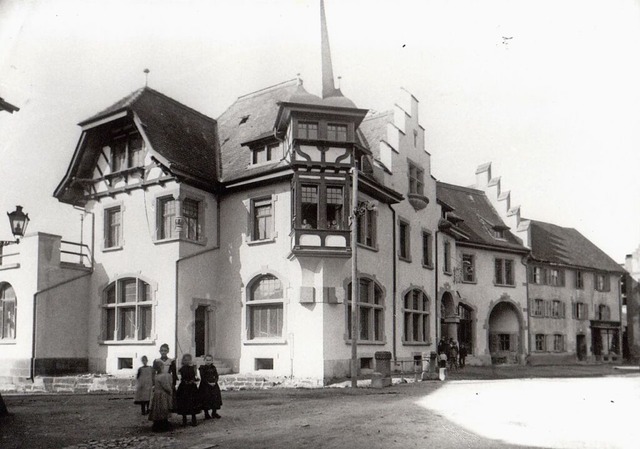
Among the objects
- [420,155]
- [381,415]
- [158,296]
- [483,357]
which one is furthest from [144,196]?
[483,357]

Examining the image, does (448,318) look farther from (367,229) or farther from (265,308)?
(265,308)

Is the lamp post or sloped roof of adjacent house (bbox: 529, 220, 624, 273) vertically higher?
sloped roof of adjacent house (bbox: 529, 220, 624, 273)

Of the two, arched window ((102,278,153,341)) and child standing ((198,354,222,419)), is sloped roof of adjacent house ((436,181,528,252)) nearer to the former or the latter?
arched window ((102,278,153,341))


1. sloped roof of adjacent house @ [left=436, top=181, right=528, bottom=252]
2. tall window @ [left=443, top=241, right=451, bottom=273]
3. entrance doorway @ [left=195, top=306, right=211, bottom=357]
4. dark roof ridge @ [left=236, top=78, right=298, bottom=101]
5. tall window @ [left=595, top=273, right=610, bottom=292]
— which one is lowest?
entrance doorway @ [left=195, top=306, right=211, bottom=357]

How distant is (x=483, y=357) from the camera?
3956 cm

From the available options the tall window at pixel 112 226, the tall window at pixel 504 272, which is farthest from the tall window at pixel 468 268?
the tall window at pixel 112 226

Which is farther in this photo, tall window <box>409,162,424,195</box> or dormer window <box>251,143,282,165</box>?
tall window <box>409,162,424,195</box>

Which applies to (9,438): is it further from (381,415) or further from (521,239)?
(521,239)

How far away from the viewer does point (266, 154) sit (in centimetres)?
2644

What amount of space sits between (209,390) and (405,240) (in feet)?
56.3

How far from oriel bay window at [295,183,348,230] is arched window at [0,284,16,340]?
41.8 ft

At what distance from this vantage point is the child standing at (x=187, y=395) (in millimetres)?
14359

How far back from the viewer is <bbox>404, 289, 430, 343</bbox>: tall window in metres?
29.9

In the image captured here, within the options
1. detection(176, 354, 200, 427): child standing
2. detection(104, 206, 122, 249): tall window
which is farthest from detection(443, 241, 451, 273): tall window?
detection(176, 354, 200, 427): child standing
